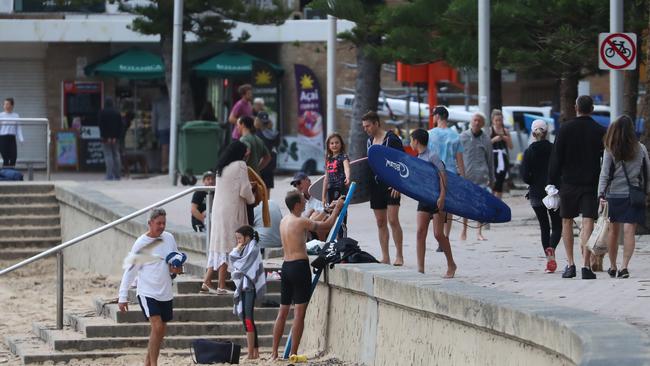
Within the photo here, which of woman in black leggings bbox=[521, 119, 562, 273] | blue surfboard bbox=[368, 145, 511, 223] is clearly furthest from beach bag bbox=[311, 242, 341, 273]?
woman in black leggings bbox=[521, 119, 562, 273]

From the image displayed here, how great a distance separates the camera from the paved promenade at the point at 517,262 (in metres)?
13.0

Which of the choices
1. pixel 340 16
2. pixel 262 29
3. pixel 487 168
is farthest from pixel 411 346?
pixel 262 29

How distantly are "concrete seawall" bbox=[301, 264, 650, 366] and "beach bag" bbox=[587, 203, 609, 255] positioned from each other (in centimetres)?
197

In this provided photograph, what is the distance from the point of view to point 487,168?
65.6ft

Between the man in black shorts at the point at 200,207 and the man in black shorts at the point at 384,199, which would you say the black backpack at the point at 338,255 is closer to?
the man in black shorts at the point at 384,199

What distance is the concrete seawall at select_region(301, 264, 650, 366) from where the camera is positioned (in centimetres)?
912

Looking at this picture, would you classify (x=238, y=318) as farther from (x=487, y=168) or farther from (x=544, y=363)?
(x=544, y=363)

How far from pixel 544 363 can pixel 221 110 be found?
31287 mm

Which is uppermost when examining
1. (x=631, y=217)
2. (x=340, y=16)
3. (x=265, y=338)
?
(x=340, y=16)

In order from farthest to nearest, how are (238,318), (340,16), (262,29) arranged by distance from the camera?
(262,29)
(340,16)
(238,318)

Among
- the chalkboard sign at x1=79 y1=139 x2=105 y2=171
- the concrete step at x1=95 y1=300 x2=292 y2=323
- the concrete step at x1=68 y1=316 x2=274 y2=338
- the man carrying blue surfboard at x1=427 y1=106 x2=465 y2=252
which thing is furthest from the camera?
the chalkboard sign at x1=79 y1=139 x2=105 y2=171

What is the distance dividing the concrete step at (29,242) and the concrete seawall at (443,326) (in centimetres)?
870

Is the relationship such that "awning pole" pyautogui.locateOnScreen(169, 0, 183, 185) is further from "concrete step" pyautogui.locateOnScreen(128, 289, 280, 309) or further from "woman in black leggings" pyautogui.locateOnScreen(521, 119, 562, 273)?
"woman in black leggings" pyautogui.locateOnScreen(521, 119, 562, 273)

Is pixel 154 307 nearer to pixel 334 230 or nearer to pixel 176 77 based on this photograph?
pixel 334 230
